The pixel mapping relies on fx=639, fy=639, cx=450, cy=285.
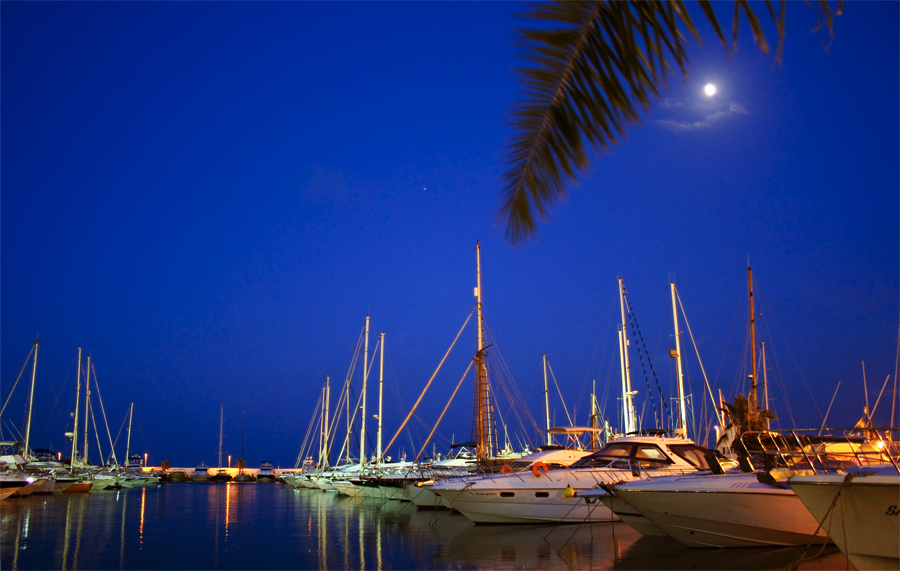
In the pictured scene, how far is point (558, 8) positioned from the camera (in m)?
3.42

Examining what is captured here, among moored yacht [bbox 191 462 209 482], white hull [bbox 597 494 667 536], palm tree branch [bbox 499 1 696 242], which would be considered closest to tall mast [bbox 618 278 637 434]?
white hull [bbox 597 494 667 536]

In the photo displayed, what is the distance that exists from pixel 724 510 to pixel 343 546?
330 inches

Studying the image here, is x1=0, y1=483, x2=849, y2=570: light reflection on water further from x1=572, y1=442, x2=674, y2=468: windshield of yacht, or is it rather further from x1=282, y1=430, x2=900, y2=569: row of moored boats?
x1=572, y1=442, x2=674, y2=468: windshield of yacht

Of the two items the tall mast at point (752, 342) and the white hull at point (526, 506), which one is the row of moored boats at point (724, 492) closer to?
the white hull at point (526, 506)

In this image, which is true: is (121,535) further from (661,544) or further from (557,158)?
(557,158)

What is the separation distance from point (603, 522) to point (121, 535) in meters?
13.5

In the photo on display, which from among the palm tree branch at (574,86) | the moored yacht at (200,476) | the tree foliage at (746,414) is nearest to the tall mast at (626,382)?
the tree foliage at (746,414)

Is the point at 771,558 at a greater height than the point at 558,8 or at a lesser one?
lesser

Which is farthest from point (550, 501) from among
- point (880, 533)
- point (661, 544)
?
point (880, 533)

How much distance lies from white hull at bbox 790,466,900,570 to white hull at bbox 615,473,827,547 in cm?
277

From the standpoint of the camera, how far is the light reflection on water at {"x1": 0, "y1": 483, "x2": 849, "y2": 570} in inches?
476

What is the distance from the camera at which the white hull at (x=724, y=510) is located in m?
11.8

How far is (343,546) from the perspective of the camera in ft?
49.0

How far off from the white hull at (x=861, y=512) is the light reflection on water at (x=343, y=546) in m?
2.58
